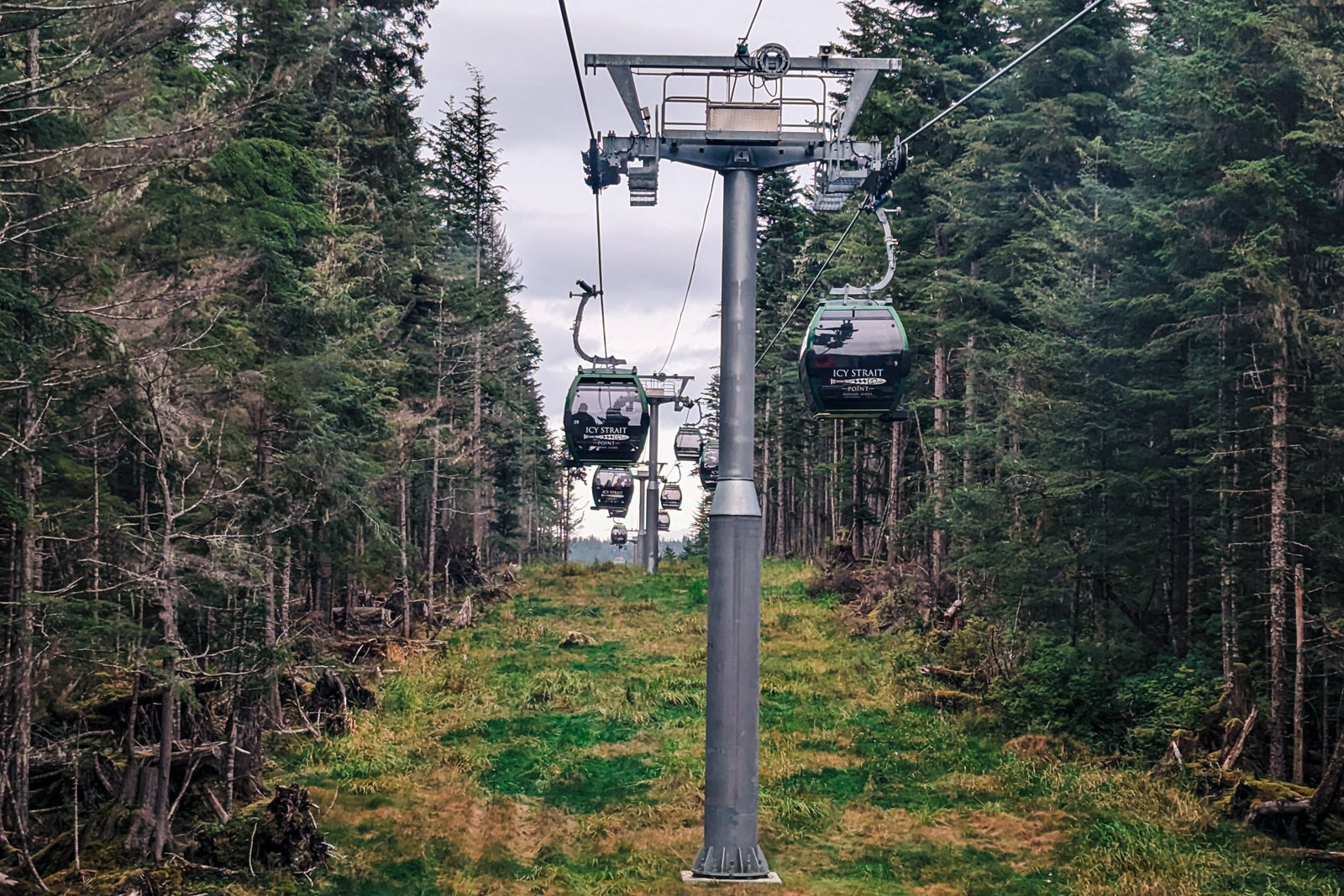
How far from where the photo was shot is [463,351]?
4197 centimetres

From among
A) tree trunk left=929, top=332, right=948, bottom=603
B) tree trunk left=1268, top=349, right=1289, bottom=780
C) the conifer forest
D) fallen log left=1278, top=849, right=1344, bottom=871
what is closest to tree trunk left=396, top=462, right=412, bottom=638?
the conifer forest

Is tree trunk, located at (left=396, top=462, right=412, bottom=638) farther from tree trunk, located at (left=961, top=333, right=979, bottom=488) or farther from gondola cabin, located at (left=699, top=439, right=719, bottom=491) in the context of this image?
gondola cabin, located at (left=699, top=439, right=719, bottom=491)

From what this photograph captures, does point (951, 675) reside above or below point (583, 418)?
below

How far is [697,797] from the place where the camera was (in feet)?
57.0

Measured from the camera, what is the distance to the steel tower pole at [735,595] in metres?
10.9

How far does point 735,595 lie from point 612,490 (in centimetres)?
3275

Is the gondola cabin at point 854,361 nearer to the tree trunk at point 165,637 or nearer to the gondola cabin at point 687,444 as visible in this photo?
the tree trunk at point 165,637

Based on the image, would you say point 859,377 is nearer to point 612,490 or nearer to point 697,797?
point 697,797

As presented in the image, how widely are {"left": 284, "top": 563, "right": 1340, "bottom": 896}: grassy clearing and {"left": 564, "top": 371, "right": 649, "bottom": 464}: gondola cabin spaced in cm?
537

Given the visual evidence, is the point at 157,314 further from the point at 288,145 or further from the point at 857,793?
the point at 857,793

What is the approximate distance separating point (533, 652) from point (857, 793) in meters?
14.0

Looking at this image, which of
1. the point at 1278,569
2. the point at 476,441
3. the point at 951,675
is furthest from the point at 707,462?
the point at 1278,569

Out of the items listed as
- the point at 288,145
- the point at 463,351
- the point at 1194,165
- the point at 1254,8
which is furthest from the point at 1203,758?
the point at 463,351

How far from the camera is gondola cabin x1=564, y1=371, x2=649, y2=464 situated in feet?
68.1
